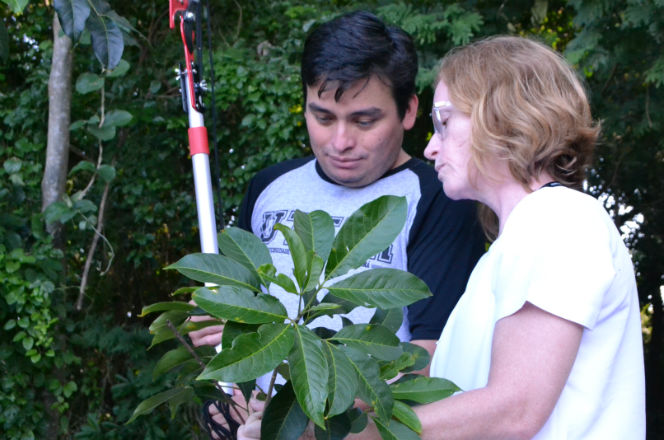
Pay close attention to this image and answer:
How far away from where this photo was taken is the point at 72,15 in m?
1.64

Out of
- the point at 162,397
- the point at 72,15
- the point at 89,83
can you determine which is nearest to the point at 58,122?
the point at 89,83

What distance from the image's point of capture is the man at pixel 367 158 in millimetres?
1701

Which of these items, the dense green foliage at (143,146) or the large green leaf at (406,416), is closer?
the large green leaf at (406,416)

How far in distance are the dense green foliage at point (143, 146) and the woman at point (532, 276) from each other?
1.73 m

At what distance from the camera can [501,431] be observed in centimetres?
108

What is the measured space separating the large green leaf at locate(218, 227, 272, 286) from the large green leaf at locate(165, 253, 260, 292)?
3 cm

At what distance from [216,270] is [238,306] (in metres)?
0.10

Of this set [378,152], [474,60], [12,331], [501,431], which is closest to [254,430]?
[501,431]

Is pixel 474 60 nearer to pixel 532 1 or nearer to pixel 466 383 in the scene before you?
pixel 466 383

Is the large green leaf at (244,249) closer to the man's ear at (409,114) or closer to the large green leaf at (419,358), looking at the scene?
the large green leaf at (419,358)

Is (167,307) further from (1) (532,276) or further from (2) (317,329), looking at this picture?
(1) (532,276)

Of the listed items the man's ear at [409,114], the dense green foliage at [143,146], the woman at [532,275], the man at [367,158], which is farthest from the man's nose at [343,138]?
the dense green foliage at [143,146]

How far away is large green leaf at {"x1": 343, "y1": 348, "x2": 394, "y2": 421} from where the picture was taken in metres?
0.98

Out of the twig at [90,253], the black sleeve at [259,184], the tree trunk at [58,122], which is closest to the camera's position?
the black sleeve at [259,184]
